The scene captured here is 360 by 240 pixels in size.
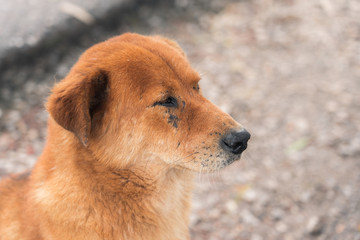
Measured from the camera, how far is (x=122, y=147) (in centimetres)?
279

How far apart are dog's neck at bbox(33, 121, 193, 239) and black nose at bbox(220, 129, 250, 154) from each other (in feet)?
1.61

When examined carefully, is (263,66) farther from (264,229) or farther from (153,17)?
(264,229)

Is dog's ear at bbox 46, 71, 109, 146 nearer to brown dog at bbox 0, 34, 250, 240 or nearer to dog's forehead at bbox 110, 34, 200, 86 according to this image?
brown dog at bbox 0, 34, 250, 240

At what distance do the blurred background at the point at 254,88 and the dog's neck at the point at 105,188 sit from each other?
885 mm

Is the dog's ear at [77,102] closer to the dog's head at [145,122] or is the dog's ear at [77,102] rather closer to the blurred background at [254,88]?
the dog's head at [145,122]

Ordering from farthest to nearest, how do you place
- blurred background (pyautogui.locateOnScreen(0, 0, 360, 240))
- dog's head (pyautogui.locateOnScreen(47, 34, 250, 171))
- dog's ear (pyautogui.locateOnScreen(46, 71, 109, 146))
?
1. blurred background (pyautogui.locateOnScreen(0, 0, 360, 240))
2. dog's head (pyautogui.locateOnScreen(47, 34, 250, 171))
3. dog's ear (pyautogui.locateOnScreen(46, 71, 109, 146))

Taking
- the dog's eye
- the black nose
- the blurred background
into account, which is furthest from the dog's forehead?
the blurred background

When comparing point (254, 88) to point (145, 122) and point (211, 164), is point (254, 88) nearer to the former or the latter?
point (211, 164)

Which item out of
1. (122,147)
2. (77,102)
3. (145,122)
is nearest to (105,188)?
(122,147)

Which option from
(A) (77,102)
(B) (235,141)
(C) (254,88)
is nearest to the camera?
(A) (77,102)

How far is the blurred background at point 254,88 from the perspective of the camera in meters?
4.81

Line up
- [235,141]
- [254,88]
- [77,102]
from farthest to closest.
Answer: [254,88], [235,141], [77,102]

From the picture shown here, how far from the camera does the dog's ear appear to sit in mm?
2568

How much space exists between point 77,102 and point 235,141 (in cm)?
110
